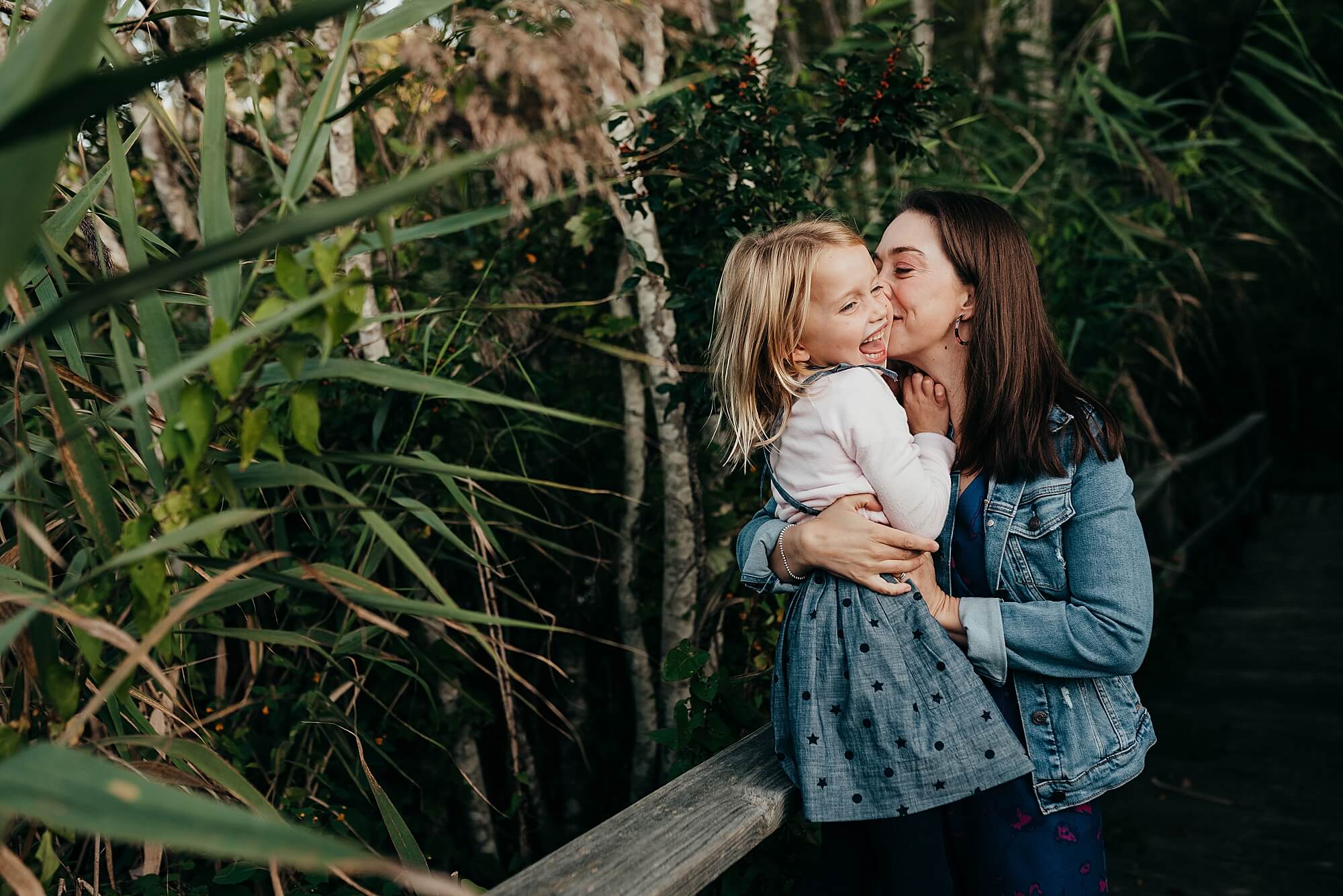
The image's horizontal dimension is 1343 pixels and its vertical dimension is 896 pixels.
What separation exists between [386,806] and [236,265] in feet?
2.17

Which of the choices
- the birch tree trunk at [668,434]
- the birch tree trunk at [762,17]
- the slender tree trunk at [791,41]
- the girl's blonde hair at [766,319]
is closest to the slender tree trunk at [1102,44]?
the slender tree trunk at [791,41]

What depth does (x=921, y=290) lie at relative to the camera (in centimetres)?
150

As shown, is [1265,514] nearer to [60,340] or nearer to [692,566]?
[692,566]

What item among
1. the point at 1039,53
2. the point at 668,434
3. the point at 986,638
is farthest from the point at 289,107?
the point at 1039,53

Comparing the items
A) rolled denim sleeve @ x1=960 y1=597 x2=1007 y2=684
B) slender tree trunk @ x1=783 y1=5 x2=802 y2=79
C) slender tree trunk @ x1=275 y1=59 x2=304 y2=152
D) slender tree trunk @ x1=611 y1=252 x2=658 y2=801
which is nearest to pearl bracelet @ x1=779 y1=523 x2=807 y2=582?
rolled denim sleeve @ x1=960 y1=597 x2=1007 y2=684

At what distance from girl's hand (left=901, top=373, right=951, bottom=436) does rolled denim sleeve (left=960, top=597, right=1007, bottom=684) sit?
0.97 feet

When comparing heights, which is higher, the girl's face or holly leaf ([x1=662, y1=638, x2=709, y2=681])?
the girl's face

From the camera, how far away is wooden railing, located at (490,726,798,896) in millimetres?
1034

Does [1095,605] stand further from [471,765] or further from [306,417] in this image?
[471,765]

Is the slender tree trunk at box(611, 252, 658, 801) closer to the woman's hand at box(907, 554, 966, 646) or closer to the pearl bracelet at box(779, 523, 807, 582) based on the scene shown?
the pearl bracelet at box(779, 523, 807, 582)

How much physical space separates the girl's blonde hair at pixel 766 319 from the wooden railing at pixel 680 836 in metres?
0.47

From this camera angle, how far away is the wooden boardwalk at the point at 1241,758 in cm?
301

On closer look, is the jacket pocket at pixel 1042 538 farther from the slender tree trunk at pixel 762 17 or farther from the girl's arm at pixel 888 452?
the slender tree trunk at pixel 762 17

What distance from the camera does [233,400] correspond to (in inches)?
36.8
